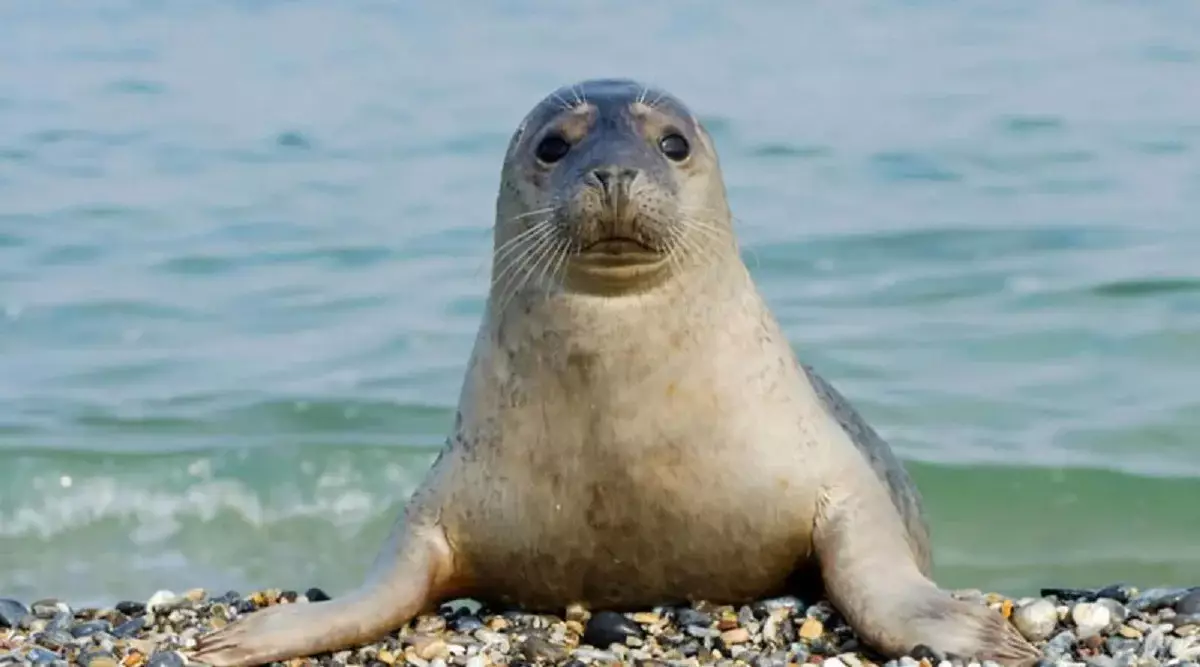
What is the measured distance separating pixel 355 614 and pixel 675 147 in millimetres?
1299

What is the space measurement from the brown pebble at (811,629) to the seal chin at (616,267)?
84cm

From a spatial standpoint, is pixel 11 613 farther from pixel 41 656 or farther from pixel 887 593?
pixel 887 593

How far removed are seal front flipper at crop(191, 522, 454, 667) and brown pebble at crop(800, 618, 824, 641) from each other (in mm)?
862

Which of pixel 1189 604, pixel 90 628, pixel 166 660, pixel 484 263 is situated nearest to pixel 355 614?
pixel 166 660

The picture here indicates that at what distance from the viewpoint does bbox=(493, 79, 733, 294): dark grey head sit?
14.8 ft

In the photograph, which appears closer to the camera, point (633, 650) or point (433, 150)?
point (633, 650)

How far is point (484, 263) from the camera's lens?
802cm

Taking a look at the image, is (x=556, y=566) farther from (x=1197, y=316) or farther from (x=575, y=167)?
(x=1197, y=316)

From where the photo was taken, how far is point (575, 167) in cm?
462

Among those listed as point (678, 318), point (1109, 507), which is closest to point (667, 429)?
point (678, 318)

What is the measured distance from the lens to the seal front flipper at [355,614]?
4582 mm

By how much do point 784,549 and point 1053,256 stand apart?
21.9 ft

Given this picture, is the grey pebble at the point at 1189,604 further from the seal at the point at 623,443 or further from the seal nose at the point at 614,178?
the seal nose at the point at 614,178

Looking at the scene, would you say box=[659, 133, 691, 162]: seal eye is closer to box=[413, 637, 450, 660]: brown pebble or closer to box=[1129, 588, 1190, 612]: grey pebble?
box=[413, 637, 450, 660]: brown pebble
